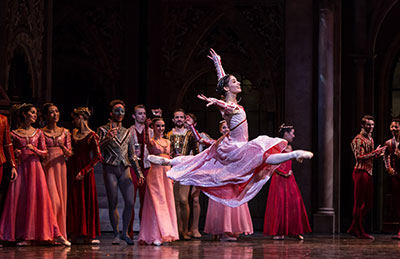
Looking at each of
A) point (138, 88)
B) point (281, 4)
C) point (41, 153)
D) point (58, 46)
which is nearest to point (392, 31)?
point (281, 4)

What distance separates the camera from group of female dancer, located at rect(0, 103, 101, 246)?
9625mm

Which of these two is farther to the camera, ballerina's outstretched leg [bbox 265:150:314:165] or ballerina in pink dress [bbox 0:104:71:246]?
ballerina in pink dress [bbox 0:104:71:246]

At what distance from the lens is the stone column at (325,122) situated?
12930 millimetres

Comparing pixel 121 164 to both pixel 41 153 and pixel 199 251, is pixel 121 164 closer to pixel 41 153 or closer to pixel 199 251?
pixel 41 153

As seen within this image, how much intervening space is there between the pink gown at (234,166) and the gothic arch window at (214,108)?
8124mm

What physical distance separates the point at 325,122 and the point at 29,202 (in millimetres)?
5324

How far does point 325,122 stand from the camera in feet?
42.9

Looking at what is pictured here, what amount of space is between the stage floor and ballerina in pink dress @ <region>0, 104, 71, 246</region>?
0.25 metres

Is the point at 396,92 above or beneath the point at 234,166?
above

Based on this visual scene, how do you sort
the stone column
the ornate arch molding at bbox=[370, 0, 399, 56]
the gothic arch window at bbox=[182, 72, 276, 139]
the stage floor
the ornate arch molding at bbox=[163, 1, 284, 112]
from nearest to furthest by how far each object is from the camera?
1. the stage floor
2. the stone column
3. the ornate arch molding at bbox=[370, 0, 399, 56]
4. the ornate arch molding at bbox=[163, 1, 284, 112]
5. the gothic arch window at bbox=[182, 72, 276, 139]

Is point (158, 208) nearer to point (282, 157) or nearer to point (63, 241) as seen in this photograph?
point (63, 241)

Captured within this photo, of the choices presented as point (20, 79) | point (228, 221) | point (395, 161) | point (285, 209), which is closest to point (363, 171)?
point (395, 161)

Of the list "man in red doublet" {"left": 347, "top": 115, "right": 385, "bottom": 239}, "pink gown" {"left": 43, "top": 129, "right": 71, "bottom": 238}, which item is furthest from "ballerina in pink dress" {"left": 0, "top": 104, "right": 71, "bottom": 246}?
"man in red doublet" {"left": 347, "top": 115, "right": 385, "bottom": 239}

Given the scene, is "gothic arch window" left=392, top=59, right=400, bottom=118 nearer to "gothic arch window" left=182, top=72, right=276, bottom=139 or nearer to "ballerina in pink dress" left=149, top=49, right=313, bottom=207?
"gothic arch window" left=182, top=72, right=276, bottom=139
